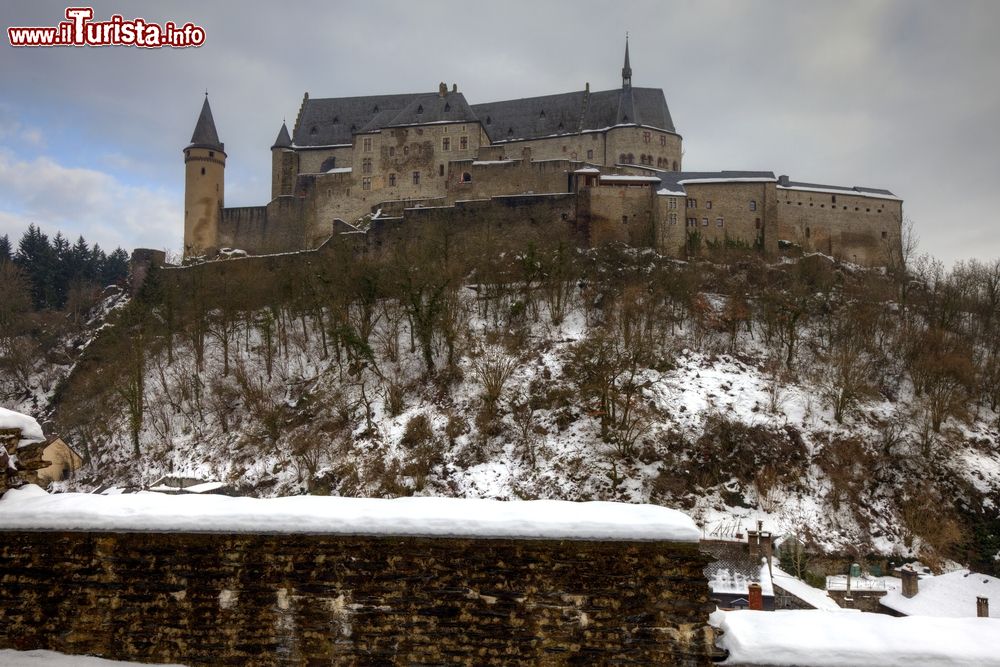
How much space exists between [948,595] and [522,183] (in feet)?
112

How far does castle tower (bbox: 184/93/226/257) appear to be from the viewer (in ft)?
180

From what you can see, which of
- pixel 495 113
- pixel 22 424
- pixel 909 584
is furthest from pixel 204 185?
pixel 22 424

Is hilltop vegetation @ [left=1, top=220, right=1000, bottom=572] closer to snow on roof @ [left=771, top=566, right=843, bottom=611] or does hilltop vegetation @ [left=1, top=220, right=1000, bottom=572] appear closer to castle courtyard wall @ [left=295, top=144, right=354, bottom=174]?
snow on roof @ [left=771, top=566, right=843, bottom=611]

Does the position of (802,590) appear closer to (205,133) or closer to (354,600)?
(354,600)

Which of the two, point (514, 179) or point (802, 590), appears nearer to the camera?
point (802, 590)

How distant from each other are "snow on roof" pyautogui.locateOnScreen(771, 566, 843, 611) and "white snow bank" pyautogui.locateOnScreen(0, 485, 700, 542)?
15801mm

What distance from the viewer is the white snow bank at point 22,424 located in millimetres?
6875

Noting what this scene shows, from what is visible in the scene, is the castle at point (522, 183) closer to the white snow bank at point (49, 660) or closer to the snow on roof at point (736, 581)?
the snow on roof at point (736, 581)

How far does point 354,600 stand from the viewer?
5.99m

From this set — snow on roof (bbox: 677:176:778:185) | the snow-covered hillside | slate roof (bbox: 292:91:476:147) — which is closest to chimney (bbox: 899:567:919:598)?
the snow-covered hillside

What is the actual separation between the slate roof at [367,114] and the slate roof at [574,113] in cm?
431

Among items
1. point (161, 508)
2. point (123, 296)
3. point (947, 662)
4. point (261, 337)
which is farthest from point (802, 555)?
point (123, 296)

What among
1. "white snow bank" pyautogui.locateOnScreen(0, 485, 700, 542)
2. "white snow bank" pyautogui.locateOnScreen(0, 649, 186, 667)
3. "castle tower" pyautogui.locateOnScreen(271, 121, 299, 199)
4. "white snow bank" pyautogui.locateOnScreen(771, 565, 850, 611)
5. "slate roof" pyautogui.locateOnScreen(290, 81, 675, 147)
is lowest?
"white snow bank" pyautogui.locateOnScreen(771, 565, 850, 611)

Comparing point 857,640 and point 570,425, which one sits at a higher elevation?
point 570,425
